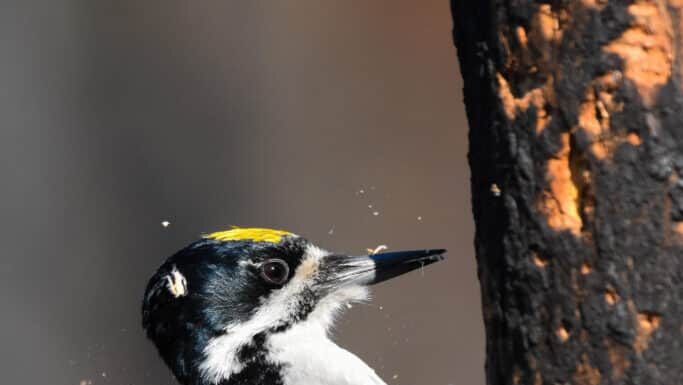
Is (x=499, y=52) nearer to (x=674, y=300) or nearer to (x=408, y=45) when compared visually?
(x=674, y=300)

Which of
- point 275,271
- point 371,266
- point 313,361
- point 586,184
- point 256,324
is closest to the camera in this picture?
point 586,184

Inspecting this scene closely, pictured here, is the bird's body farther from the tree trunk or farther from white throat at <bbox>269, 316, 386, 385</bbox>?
the tree trunk

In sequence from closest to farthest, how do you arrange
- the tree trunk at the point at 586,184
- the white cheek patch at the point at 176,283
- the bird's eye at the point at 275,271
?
1. the tree trunk at the point at 586,184
2. the white cheek patch at the point at 176,283
3. the bird's eye at the point at 275,271

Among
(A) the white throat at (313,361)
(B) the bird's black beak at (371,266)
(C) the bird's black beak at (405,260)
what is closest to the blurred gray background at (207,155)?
(B) the bird's black beak at (371,266)

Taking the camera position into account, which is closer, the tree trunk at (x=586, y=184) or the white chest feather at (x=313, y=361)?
the tree trunk at (x=586, y=184)

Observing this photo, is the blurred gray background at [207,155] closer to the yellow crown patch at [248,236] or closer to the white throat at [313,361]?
the yellow crown patch at [248,236]

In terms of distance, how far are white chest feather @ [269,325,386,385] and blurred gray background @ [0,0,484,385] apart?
266cm

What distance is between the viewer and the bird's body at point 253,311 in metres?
3.93

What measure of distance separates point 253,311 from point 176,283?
0.26 m

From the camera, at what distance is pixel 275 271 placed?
4211 millimetres

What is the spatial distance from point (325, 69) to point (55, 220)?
1.72m

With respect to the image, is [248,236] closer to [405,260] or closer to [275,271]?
[275,271]

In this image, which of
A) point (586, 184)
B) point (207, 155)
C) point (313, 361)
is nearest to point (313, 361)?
point (313, 361)

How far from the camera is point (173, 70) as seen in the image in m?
7.39
